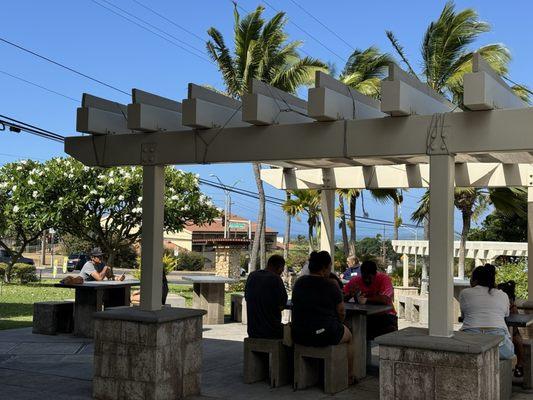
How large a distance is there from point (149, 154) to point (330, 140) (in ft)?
6.48

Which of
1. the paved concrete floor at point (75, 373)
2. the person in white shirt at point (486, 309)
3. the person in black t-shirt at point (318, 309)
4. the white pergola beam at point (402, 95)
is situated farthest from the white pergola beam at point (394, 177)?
the white pergola beam at point (402, 95)

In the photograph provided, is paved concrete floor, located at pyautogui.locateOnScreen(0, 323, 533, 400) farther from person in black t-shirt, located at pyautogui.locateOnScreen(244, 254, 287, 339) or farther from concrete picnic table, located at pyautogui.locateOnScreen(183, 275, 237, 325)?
concrete picnic table, located at pyautogui.locateOnScreen(183, 275, 237, 325)

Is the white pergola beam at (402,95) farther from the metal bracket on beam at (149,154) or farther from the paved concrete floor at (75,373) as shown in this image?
the paved concrete floor at (75,373)

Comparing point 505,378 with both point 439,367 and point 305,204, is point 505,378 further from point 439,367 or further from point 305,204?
point 305,204

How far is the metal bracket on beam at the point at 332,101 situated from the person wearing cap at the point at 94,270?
666 centimetres

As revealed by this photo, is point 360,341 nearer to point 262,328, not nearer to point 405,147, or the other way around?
point 262,328

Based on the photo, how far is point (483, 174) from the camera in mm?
9875

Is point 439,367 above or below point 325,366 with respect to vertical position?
above

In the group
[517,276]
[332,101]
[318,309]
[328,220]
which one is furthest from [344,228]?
[332,101]

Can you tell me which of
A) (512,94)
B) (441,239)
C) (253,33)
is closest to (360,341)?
(441,239)

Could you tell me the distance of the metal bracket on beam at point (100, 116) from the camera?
717 centimetres

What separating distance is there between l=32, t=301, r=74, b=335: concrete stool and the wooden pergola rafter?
444 cm

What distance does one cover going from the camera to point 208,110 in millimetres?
6711

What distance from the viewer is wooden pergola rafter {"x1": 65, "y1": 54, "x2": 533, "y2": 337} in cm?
A: 552
